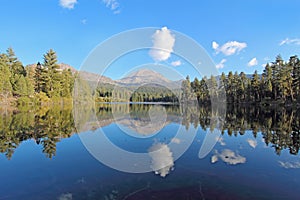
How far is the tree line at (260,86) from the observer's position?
49.7 m

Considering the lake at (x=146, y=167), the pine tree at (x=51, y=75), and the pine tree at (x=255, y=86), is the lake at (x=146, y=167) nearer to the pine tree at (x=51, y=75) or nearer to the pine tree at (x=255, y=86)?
the pine tree at (x=51, y=75)

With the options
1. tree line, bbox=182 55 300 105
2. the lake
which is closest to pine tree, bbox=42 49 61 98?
tree line, bbox=182 55 300 105

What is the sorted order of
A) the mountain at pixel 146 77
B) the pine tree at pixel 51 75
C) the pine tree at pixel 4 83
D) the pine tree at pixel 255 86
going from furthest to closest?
the pine tree at pixel 255 86 → the pine tree at pixel 51 75 → the pine tree at pixel 4 83 → the mountain at pixel 146 77

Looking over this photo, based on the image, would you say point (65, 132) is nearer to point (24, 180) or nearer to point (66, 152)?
point (66, 152)

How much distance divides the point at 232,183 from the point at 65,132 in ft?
44.0

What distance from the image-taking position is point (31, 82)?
6028 centimetres

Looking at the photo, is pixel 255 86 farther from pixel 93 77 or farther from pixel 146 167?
pixel 146 167

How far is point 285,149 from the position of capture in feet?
39.9

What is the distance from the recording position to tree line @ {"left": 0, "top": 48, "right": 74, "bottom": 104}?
47.4m

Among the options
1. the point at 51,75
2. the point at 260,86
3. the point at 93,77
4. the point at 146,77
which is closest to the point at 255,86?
the point at 260,86

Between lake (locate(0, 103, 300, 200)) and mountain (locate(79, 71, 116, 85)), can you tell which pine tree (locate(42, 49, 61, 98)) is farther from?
lake (locate(0, 103, 300, 200))

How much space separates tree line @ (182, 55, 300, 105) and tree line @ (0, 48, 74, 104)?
37149mm

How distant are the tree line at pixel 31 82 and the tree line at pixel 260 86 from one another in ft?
122

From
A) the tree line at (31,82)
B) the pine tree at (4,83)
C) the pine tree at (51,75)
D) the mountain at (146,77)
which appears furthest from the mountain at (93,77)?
the pine tree at (4,83)
